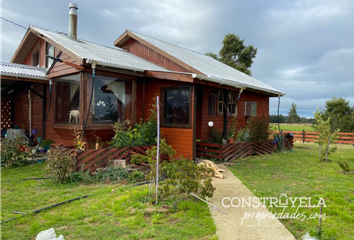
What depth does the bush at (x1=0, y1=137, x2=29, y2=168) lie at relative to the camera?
266 inches

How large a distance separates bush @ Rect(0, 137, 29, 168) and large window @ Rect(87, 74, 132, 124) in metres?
2.31

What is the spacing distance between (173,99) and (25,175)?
4455 millimetres

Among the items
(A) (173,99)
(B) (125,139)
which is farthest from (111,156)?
(A) (173,99)

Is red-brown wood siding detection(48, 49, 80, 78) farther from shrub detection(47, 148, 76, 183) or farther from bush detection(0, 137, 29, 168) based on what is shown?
shrub detection(47, 148, 76, 183)

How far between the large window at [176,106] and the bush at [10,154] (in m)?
4.24

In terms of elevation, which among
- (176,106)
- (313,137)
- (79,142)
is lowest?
(313,137)

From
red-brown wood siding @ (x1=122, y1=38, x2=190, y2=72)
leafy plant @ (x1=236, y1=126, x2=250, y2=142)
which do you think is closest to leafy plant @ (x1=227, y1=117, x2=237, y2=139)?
leafy plant @ (x1=236, y1=126, x2=250, y2=142)

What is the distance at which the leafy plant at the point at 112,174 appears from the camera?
559 cm

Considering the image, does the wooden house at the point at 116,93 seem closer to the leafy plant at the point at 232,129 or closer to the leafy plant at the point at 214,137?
the leafy plant at the point at 214,137

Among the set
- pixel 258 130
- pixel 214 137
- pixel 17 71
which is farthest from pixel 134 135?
pixel 258 130

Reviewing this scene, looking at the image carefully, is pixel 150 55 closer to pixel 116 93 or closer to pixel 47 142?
pixel 116 93

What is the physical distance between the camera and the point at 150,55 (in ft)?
32.8

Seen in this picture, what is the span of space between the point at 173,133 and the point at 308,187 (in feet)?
13.2

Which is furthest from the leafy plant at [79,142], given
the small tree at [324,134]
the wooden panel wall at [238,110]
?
the small tree at [324,134]
